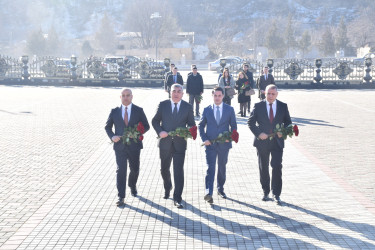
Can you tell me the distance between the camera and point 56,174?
9688mm

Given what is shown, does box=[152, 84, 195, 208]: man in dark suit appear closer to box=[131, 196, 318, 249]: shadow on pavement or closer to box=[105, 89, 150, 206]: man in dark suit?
box=[105, 89, 150, 206]: man in dark suit

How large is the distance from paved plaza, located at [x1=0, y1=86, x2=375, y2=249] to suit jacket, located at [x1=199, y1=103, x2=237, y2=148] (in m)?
0.88

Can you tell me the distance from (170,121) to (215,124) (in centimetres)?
63

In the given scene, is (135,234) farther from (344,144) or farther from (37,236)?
(344,144)

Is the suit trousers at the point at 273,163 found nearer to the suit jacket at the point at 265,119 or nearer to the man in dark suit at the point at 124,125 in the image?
the suit jacket at the point at 265,119

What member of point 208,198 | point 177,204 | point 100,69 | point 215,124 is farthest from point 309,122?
point 100,69

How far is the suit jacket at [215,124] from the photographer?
803 cm

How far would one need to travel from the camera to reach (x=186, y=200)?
317 inches

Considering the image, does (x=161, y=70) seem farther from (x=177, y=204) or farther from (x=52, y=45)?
(x=52, y=45)

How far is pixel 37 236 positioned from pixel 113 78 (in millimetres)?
29396

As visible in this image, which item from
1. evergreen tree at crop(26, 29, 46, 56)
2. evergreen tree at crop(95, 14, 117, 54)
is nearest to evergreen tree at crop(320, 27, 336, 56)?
evergreen tree at crop(95, 14, 117, 54)

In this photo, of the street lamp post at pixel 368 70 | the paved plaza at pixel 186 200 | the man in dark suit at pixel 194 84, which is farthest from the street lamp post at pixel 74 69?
the paved plaza at pixel 186 200

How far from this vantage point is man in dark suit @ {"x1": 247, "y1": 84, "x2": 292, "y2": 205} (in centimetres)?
793

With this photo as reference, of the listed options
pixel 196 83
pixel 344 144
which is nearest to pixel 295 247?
pixel 344 144
